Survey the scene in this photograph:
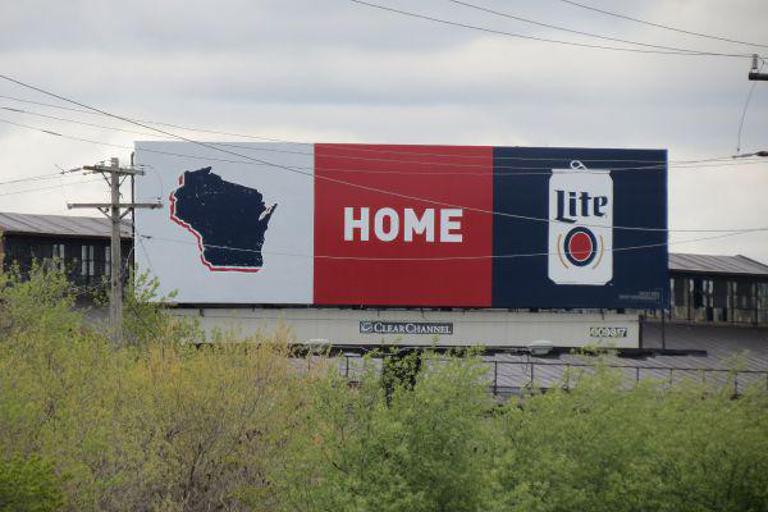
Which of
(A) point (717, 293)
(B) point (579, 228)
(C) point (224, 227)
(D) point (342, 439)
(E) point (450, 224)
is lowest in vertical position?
(D) point (342, 439)

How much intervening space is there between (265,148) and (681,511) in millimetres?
30445

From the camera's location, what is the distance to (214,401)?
151 ft

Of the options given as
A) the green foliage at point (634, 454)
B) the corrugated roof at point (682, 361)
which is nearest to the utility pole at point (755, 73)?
the green foliage at point (634, 454)

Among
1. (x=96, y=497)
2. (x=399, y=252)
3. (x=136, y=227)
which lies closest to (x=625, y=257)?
(x=399, y=252)

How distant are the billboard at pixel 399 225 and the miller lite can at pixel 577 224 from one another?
0.14 ft

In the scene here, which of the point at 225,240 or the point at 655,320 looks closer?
the point at 225,240

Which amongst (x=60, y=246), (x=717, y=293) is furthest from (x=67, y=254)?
(x=717, y=293)

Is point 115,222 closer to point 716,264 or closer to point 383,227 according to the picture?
point 383,227

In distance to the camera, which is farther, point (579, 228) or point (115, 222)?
point (579, 228)

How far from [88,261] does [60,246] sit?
5.71ft

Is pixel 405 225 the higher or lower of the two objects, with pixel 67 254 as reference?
higher

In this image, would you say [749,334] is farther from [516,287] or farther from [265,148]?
[265,148]

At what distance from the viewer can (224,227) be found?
63938 mm

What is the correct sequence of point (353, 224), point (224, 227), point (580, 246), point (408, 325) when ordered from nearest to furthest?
1. point (224, 227)
2. point (408, 325)
3. point (353, 224)
4. point (580, 246)
